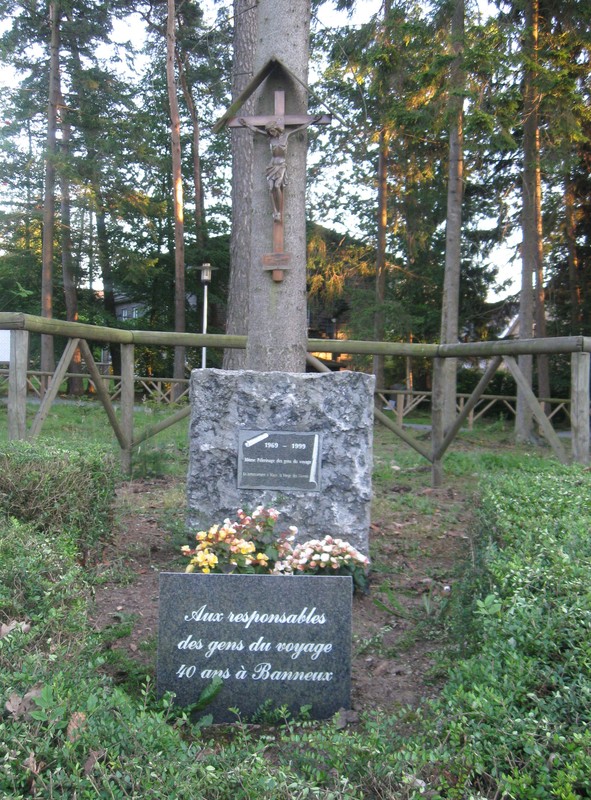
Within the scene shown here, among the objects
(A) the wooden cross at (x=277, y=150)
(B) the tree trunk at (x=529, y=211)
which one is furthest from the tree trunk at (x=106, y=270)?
(A) the wooden cross at (x=277, y=150)

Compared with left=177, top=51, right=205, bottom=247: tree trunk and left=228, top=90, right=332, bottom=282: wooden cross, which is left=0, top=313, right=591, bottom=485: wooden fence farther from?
left=177, top=51, right=205, bottom=247: tree trunk

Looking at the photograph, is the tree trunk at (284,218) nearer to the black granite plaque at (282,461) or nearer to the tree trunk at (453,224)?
the black granite plaque at (282,461)

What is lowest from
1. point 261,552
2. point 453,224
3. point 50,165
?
point 261,552

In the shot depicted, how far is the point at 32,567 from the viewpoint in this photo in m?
2.97

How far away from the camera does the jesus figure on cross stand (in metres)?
4.77

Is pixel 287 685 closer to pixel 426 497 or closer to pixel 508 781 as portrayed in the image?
pixel 508 781

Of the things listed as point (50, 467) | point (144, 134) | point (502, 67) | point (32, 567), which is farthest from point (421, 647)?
point (144, 134)

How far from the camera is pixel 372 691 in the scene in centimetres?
313

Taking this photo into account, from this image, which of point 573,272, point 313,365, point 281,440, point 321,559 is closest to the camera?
point 321,559

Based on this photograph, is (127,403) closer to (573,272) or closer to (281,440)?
(281,440)

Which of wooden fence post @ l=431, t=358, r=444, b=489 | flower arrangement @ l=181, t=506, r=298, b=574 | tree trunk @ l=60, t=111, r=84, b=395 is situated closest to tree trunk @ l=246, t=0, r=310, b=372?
flower arrangement @ l=181, t=506, r=298, b=574

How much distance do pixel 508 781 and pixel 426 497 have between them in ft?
19.0

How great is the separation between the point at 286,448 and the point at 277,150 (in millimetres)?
1956

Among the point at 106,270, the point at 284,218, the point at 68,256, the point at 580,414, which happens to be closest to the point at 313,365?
the point at 284,218
